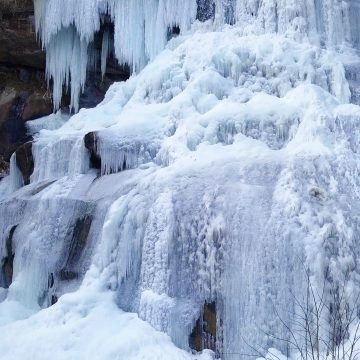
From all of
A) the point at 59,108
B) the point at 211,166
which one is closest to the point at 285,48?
the point at 211,166

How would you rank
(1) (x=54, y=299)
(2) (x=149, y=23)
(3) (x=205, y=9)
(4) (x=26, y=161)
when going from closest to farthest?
(1) (x=54, y=299) < (4) (x=26, y=161) < (3) (x=205, y=9) < (2) (x=149, y=23)

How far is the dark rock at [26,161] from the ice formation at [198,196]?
21 centimetres

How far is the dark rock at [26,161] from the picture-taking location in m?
9.98

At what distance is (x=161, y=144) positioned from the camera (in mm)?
8062

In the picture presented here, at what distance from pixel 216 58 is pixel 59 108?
5351 mm

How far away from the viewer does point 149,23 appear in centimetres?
1134

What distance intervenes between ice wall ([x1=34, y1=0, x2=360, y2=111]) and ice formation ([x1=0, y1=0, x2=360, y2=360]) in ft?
0.14

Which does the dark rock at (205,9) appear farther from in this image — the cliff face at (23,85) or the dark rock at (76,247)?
the dark rock at (76,247)

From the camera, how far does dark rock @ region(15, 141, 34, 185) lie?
9.98m

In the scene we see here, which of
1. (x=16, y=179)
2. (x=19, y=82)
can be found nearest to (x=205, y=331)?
(x=16, y=179)

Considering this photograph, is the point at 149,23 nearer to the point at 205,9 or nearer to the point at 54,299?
the point at 205,9

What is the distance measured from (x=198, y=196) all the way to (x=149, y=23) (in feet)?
20.3

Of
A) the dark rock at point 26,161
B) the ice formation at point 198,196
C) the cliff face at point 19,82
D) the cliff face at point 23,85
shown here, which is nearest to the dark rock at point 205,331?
the ice formation at point 198,196

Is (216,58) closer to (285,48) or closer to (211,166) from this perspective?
(285,48)
